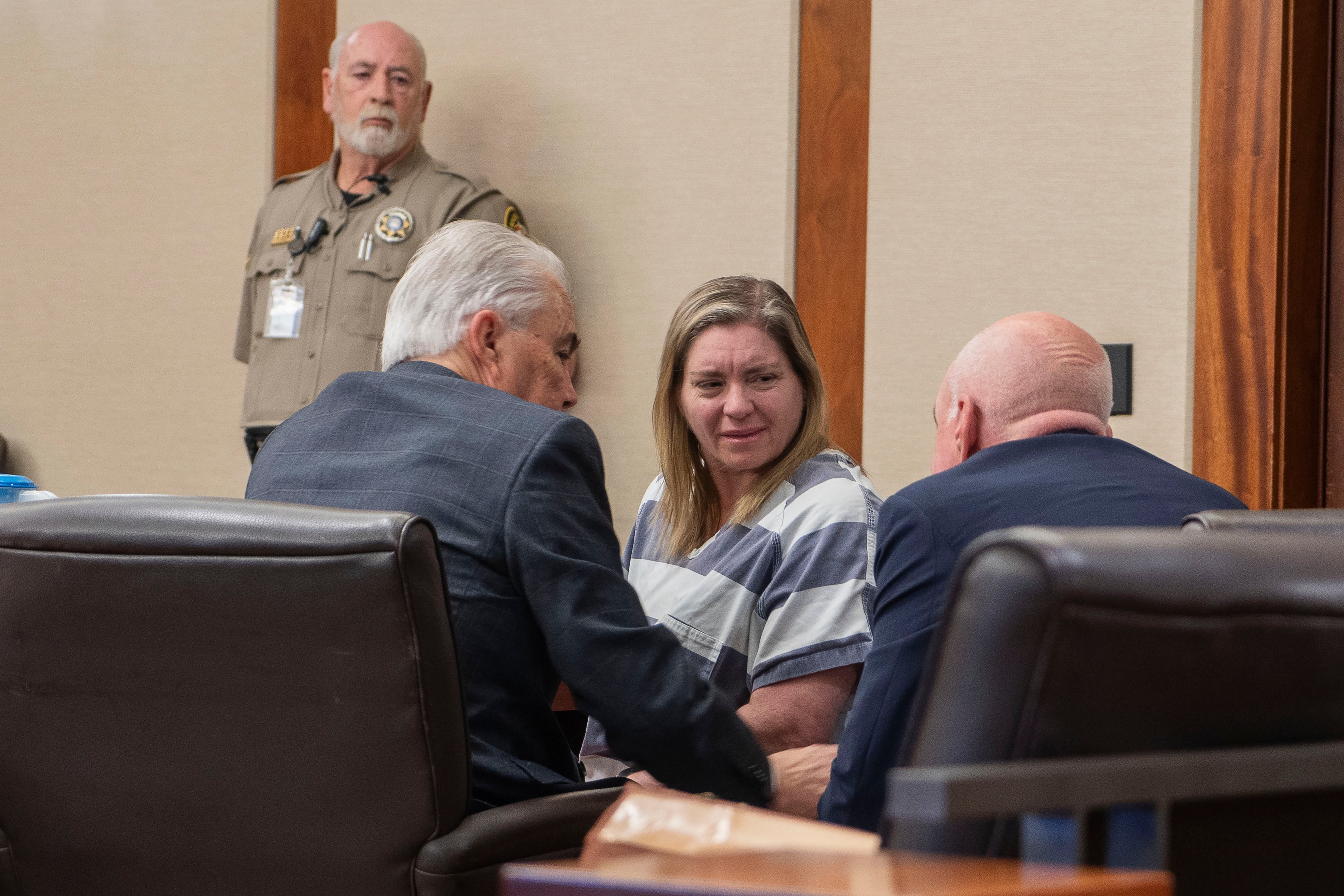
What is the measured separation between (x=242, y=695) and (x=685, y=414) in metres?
1.23

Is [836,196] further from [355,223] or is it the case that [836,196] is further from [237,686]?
[237,686]

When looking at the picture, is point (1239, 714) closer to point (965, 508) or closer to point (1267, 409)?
point (965, 508)

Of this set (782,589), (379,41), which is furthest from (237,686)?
(379,41)

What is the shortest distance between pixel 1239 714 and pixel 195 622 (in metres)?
0.76

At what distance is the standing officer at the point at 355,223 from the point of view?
349 centimetres

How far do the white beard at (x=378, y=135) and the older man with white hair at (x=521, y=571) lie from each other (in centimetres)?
218

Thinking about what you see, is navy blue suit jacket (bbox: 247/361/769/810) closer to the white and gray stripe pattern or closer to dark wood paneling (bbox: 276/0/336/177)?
the white and gray stripe pattern

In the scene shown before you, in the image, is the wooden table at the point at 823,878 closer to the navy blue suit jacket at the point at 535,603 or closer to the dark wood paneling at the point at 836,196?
the navy blue suit jacket at the point at 535,603

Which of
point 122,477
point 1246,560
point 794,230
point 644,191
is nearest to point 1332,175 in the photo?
point 794,230

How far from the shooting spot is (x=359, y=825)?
1.06 m

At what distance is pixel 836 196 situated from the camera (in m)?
3.28

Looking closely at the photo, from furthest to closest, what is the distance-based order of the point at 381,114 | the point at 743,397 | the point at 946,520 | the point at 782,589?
the point at 381,114 < the point at 743,397 < the point at 782,589 < the point at 946,520

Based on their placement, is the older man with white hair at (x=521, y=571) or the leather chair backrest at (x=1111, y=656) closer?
the leather chair backrest at (x=1111, y=656)

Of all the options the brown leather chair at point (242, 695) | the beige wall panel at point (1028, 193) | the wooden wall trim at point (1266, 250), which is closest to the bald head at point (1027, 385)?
the brown leather chair at point (242, 695)
